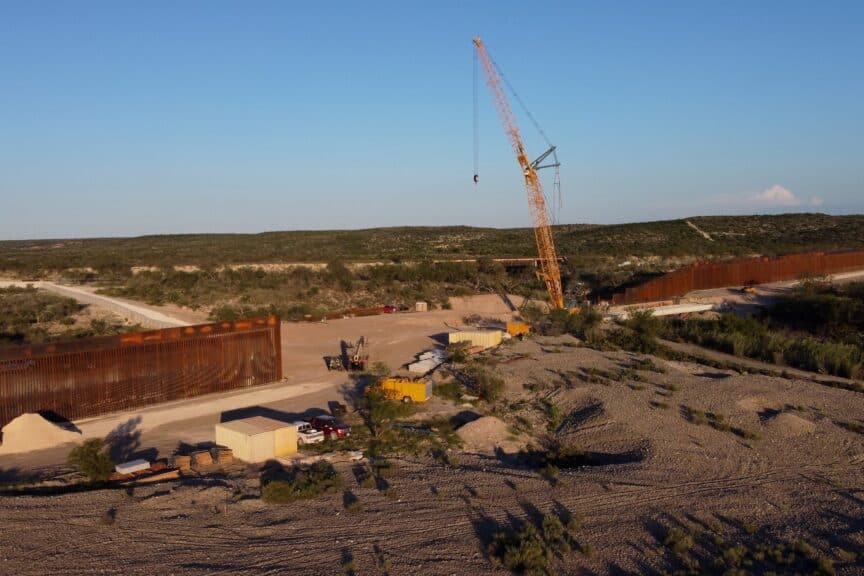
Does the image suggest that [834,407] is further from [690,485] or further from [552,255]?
[552,255]

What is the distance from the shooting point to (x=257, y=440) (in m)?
20.3

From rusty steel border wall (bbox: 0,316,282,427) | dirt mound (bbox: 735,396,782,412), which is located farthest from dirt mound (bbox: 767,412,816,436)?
rusty steel border wall (bbox: 0,316,282,427)

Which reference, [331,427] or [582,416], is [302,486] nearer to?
[331,427]

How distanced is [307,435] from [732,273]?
46.6m

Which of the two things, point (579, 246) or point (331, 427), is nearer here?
point (331, 427)

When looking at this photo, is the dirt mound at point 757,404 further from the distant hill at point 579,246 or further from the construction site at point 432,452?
the distant hill at point 579,246

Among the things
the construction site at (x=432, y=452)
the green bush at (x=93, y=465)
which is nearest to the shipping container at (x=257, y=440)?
the construction site at (x=432, y=452)

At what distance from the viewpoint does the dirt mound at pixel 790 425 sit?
72.8 feet

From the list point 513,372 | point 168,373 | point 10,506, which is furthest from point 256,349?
point 10,506

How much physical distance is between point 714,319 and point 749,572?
124 feet

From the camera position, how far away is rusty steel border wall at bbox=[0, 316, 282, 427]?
24.6 m

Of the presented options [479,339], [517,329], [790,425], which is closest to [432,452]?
[790,425]

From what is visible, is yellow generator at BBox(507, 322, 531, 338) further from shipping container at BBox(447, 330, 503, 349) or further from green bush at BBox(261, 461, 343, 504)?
green bush at BBox(261, 461, 343, 504)

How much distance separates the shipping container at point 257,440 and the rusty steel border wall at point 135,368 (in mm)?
7005
